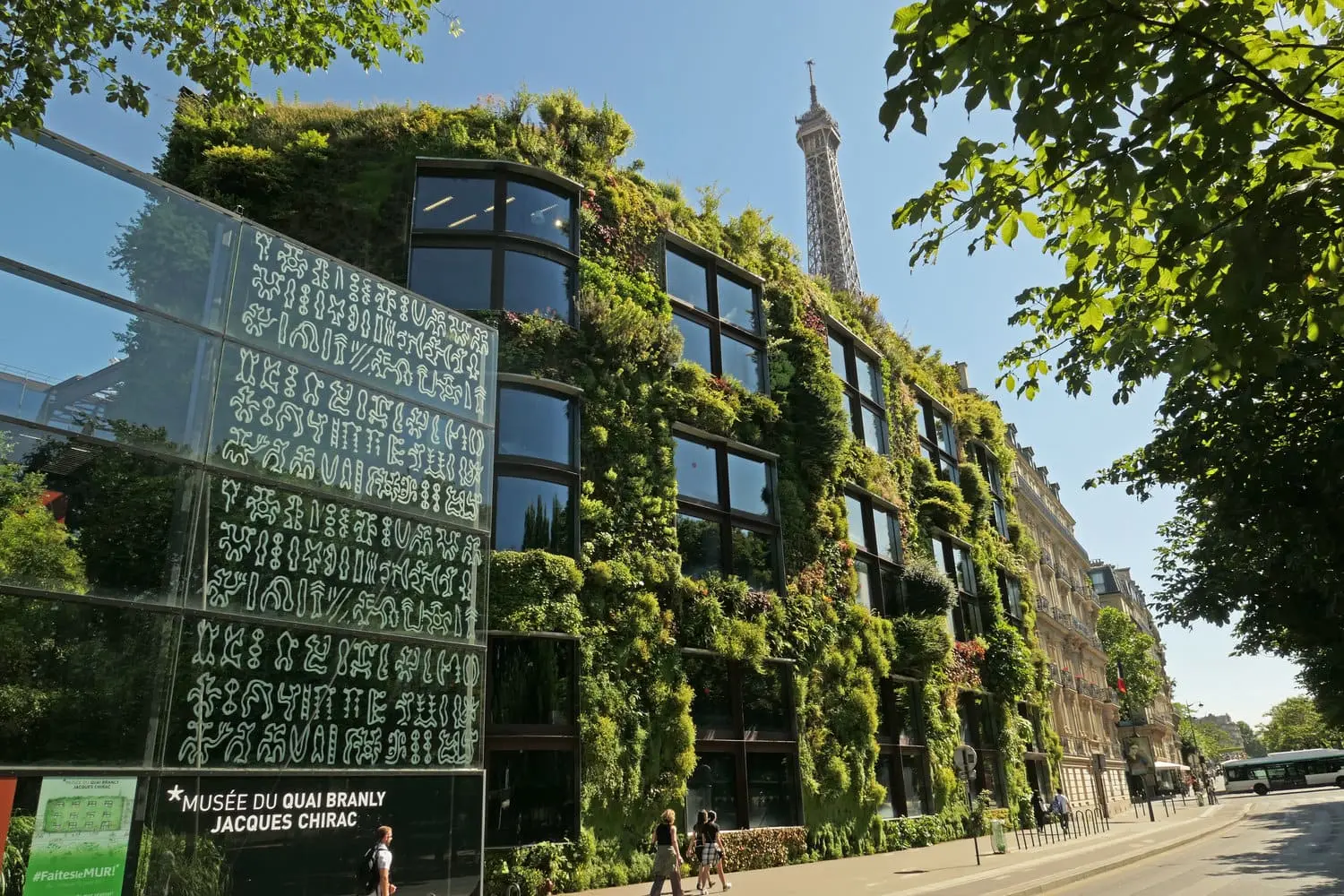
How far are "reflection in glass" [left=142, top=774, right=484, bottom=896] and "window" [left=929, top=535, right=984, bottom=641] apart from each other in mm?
22323

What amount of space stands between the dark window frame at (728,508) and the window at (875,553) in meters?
3.83

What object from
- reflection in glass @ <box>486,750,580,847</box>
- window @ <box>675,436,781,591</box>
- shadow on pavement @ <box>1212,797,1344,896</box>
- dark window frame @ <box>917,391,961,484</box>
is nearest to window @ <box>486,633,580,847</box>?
reflection in glass @ <box>486,750,580,847</box>

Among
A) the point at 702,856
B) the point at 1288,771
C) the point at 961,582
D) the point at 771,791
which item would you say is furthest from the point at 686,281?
the point at 1288,771

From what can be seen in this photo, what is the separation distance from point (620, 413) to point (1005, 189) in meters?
13.5

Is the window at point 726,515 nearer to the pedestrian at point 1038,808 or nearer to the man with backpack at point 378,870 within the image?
the man with backpack at point 378,870

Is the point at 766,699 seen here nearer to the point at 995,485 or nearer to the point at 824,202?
the point at 995,485

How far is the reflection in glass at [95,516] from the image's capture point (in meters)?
9.63

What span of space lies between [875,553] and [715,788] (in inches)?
417

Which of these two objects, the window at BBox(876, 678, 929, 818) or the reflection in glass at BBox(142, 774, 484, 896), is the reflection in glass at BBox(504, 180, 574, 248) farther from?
the window at BBox(876, 678, 929, 818)

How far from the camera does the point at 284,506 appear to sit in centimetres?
1170

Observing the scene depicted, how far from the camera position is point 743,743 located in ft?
64.4

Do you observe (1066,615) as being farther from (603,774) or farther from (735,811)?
(603,774)

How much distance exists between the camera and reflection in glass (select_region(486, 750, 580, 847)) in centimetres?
1493

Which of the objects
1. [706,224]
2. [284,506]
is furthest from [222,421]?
[706,224]
